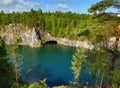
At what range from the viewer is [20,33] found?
451 feet

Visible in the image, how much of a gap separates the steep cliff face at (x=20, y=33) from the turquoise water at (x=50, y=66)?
22.4 metres

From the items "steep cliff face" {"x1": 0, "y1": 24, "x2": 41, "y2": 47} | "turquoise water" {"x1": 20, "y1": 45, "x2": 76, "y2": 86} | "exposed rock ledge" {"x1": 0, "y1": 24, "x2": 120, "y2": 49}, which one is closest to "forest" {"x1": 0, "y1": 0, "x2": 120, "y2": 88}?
"turquoise water" {"x1": 20, "y1": 45, "x2": 76, "y2": 86}

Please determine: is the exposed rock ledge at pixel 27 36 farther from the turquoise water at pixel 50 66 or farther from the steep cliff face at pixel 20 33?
the turquoise water at pixel 50 66

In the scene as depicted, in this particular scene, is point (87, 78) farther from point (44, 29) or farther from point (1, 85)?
point (44, 29)

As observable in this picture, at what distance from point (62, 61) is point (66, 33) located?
43.6 m

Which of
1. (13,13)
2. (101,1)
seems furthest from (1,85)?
(13,13)

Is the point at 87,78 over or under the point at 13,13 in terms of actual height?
under

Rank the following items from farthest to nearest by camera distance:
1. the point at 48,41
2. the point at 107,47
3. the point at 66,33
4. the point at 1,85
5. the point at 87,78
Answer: the point at 48,41 < the point at 66,33 < the point at 87,78 < the point at 1,85 < the point at 107,47

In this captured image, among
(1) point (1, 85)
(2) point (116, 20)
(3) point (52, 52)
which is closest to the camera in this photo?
(2) point (116, 20)

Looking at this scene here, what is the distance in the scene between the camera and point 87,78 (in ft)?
219

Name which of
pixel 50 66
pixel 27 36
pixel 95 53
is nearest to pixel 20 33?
pixel 27 36

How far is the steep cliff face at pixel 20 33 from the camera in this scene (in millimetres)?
132500

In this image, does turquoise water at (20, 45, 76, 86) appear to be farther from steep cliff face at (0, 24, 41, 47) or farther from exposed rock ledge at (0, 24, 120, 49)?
steep cliff face at (0, 24, 41, 47)

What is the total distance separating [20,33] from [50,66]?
58618 mm
